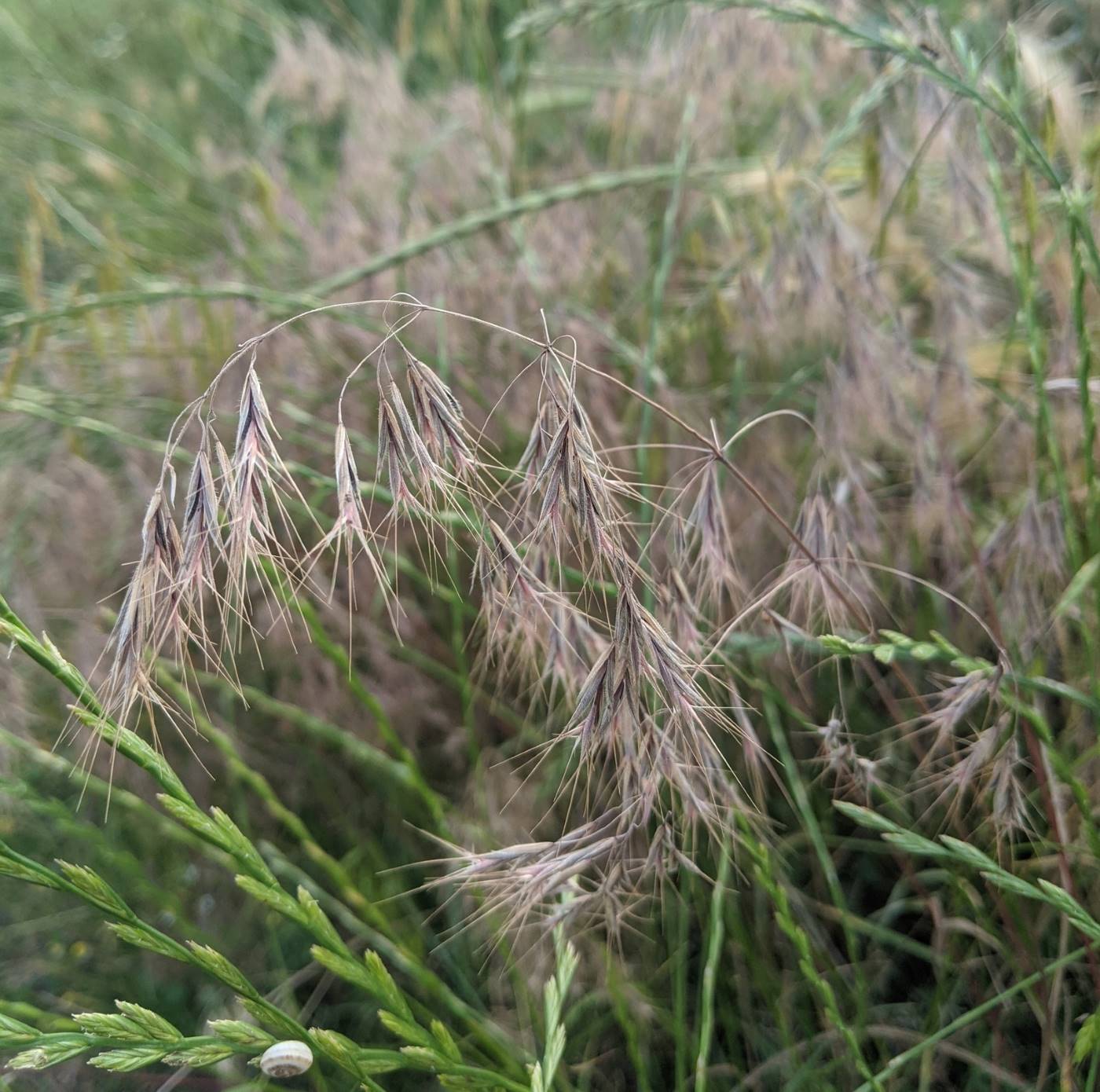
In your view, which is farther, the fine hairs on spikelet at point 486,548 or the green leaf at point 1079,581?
the green leaf at point 1079,581

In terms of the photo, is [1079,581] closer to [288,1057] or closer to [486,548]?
[486,548]

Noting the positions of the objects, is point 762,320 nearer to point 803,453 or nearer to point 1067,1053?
point 803,453

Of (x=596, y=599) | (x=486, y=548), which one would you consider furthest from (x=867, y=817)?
(x=596, y=599)

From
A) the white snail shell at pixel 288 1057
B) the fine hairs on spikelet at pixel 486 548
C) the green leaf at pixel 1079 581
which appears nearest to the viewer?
the fine hairs on spikelet at pixel 486 548

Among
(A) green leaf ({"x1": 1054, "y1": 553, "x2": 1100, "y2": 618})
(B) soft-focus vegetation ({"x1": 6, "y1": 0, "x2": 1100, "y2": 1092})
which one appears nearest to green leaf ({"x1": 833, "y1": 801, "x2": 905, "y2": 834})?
(B) soft-focus vegetation ({"x1": 6, "y1": 0, "x2": 1100, "y2": 1092})

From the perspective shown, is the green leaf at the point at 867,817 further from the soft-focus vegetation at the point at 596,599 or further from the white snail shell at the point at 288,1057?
the white snail shell at the point at 288,1057

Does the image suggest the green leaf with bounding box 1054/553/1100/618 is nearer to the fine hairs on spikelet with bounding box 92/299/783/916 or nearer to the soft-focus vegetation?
the soft-focus vegetation

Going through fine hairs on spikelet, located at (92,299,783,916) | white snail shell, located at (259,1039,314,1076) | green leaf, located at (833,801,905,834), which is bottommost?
white snail shell, located at (259,1039,314,1076)

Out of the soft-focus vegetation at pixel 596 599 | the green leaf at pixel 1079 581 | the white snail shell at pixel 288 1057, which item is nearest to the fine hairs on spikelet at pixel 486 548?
the soft-focus vegetation at pixel 596 599
